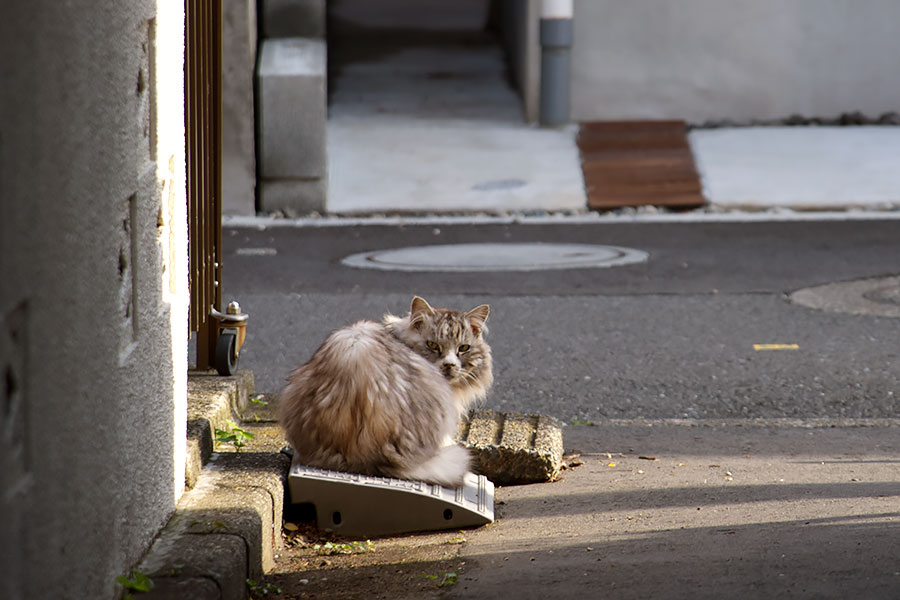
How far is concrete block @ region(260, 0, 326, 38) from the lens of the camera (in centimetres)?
1430

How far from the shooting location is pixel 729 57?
49.7ft

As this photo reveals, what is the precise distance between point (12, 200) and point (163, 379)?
4.52ft

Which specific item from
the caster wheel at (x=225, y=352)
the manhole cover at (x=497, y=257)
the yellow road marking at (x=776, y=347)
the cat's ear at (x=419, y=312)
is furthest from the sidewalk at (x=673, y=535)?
the manhole cover at (x=497, y=257)

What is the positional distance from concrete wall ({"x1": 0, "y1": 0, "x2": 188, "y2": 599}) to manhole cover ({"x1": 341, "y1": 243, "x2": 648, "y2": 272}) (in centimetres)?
623

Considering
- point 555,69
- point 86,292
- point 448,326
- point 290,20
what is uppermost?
point 290,20

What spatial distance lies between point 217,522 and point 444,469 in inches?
43.0

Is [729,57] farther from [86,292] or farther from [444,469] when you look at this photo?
[86,292]

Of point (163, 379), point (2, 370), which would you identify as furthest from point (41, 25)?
point (163, 379)

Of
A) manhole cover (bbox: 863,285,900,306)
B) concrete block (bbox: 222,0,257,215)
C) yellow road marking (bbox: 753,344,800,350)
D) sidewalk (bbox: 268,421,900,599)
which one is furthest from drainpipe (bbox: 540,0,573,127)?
sidewalk (bbox: 268,421,900,599)

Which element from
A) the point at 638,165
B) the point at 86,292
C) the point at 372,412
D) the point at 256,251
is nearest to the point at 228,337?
the point at 372,412

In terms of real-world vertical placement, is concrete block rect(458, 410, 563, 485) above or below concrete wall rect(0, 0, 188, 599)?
below

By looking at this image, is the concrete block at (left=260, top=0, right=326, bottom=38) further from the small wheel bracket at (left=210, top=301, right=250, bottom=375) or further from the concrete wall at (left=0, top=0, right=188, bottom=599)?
the concrete wall at (left=0, top=0, right=188, bottom=599)

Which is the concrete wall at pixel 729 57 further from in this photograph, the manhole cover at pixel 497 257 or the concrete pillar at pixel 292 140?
the manhole cover at pixel 497 257

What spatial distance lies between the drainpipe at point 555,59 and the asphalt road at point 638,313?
319cm
